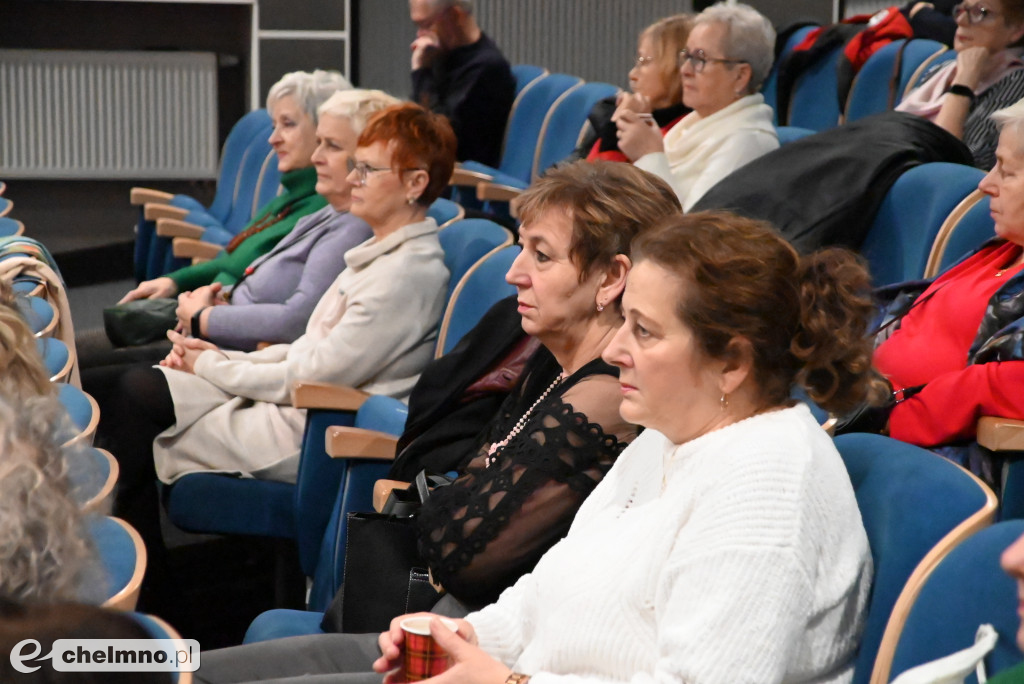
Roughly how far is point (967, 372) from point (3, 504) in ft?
4.85

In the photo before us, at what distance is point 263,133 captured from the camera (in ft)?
17.9

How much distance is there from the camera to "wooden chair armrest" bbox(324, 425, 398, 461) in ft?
7.66

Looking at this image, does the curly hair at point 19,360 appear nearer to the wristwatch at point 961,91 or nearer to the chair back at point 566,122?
the wristwatch at point 961,91

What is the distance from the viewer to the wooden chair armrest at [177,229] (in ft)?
15.6

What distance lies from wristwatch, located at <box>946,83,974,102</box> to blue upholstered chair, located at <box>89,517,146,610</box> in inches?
98.3

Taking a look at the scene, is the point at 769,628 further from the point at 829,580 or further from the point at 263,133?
the point at 263,133

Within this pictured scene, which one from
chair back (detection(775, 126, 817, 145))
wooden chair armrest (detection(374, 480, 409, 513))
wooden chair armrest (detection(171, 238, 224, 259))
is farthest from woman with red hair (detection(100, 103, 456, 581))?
wooden chair armrest (detection(171, 238, 224, 259))

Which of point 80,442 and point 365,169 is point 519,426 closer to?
point 80,442

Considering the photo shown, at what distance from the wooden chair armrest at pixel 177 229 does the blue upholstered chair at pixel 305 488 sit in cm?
212

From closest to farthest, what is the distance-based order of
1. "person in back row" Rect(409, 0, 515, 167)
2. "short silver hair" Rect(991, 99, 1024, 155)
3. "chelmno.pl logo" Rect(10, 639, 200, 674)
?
1. "chelmno.pl logo" Rect(10, 639, 200, 674)
2. "short silver hair" Rect(991, 99, 1024, 155)
3. "person in back row" Rect(409, 0, 515, 167)

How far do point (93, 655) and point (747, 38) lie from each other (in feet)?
9.77

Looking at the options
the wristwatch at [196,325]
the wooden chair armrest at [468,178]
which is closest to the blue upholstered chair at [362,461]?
the wristwatch at [196,325]

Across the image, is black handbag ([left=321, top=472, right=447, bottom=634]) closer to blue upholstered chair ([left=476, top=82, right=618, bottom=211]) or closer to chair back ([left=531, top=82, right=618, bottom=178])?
blue upholstered chair ([left=476, top=82, right=618, bottom=211])

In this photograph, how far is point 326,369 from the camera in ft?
9.03
